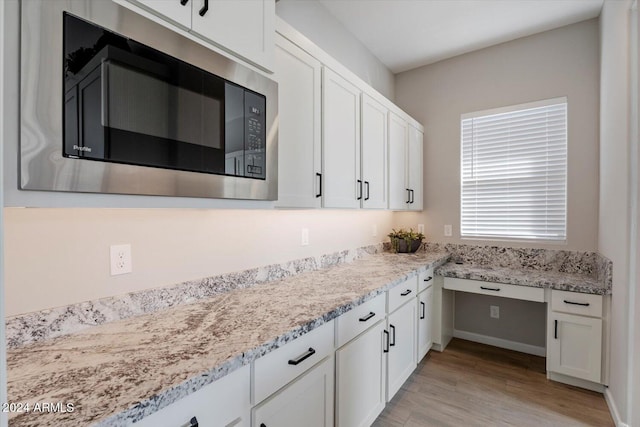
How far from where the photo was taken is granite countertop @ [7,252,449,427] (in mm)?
706

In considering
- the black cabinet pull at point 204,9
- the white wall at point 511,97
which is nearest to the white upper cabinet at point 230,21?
the black cabinet pull at point 204,9

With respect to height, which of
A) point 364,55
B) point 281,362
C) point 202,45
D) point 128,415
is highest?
point 364,55

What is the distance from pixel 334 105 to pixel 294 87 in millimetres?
399

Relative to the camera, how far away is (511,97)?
9.95ft

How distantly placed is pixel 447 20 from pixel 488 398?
298cm

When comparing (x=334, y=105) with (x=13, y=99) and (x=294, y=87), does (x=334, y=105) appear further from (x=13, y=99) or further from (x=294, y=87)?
(x=13, y=99)

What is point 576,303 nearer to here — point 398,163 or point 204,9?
point 398,163

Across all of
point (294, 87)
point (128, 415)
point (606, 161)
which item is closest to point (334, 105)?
point (294, 87)

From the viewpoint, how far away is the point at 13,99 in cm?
71

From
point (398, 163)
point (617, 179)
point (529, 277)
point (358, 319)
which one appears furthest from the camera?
point (398, 163)

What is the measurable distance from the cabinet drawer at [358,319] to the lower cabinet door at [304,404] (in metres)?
0.13

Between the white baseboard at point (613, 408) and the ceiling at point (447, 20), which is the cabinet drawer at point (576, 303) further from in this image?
the ceiling at point (447, 20)

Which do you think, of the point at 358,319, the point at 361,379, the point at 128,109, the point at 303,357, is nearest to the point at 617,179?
the point at 358,319

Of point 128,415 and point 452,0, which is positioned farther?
point 452,0
